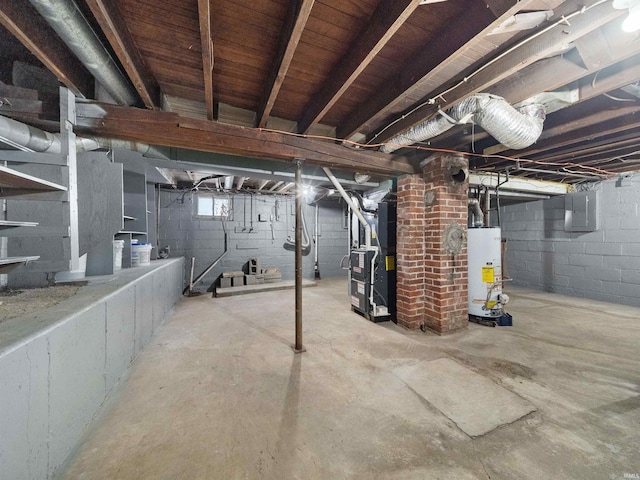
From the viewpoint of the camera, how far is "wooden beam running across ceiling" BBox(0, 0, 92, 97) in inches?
46.8

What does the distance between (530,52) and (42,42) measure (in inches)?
112

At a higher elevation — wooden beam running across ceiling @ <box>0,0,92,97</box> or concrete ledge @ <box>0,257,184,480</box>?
wooden beam running across ceiling @ <box>0,0,92,97</box>

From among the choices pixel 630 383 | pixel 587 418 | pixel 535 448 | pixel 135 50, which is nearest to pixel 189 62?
pixel 135 50

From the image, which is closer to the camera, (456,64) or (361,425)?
(361,425)

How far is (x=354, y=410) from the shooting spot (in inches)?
65.0

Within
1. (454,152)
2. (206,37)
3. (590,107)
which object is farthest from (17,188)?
(590,107)

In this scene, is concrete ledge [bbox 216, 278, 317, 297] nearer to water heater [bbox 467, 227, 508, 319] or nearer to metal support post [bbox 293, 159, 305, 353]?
metal support post [bbox 293, 159, 305, 353]

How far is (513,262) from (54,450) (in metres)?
7.51

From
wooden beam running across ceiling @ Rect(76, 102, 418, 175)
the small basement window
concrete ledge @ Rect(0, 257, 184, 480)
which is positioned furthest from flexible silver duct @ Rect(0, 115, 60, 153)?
the small basement window

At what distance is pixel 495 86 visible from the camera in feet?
6.20

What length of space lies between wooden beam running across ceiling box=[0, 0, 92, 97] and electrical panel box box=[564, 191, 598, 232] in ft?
23.7

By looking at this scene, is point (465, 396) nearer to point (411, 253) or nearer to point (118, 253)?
point (411, 253)

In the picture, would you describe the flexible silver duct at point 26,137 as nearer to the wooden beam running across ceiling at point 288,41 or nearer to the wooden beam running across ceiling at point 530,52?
the wooden beam running across ceiling at point 288,41

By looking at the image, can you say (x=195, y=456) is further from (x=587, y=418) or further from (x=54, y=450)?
(x=587, y=418)
